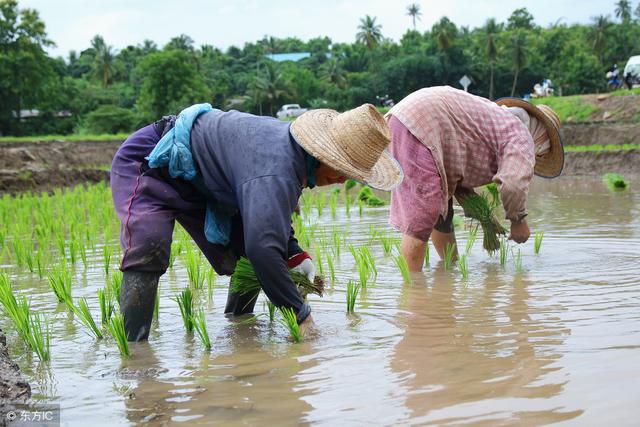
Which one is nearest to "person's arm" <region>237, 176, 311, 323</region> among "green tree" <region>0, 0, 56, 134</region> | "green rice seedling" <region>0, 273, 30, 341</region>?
"green rice seedling" <region>0, 273, 30, 341</region>

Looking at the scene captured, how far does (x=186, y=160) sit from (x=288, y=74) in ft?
182

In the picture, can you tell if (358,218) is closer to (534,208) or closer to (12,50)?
(534,208)

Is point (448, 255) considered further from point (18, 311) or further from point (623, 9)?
point (623, 9)

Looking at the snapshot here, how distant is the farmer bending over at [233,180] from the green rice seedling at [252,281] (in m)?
0.04

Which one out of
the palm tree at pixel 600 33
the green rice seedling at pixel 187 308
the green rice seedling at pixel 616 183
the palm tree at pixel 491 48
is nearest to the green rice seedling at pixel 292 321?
the green rice seedling at pixel 187 308

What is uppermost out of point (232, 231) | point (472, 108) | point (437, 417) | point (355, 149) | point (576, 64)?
point (576, 64)

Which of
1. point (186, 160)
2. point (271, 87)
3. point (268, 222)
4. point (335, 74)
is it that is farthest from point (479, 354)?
point (335, 74)

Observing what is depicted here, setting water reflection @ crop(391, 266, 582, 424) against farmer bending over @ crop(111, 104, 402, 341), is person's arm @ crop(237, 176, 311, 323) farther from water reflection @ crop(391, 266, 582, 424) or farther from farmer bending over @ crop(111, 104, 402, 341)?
water reflection @ crop(391, 266, 582, 424)

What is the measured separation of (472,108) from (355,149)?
1574 millimetres

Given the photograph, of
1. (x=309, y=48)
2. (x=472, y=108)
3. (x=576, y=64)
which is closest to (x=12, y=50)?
(x=576, y=64)

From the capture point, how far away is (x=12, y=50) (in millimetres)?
36156

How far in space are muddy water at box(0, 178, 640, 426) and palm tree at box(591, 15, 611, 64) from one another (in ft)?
148

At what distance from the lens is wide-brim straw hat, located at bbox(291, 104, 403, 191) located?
2773 millimetres

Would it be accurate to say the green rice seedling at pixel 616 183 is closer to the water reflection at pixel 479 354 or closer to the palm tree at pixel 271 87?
the water reflection at pixel 479 354
